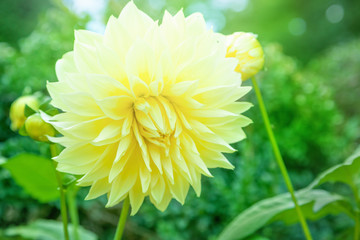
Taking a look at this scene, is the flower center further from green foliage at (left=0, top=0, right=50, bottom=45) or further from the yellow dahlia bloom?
green foliage at (left=0, top=0, right=50, bottom=45)

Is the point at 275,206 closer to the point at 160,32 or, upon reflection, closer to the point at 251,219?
the point at 251,219

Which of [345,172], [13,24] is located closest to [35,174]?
[345,172]

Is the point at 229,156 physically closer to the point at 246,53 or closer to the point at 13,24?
the point at 246,53

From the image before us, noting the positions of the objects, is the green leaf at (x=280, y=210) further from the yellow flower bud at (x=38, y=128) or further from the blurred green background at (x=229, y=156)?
the yellow flower bud at (x=38, y=128)

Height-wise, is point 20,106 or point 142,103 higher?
point 20,106

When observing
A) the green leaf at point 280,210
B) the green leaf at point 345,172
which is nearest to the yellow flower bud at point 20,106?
the green leaf at point 280,210
